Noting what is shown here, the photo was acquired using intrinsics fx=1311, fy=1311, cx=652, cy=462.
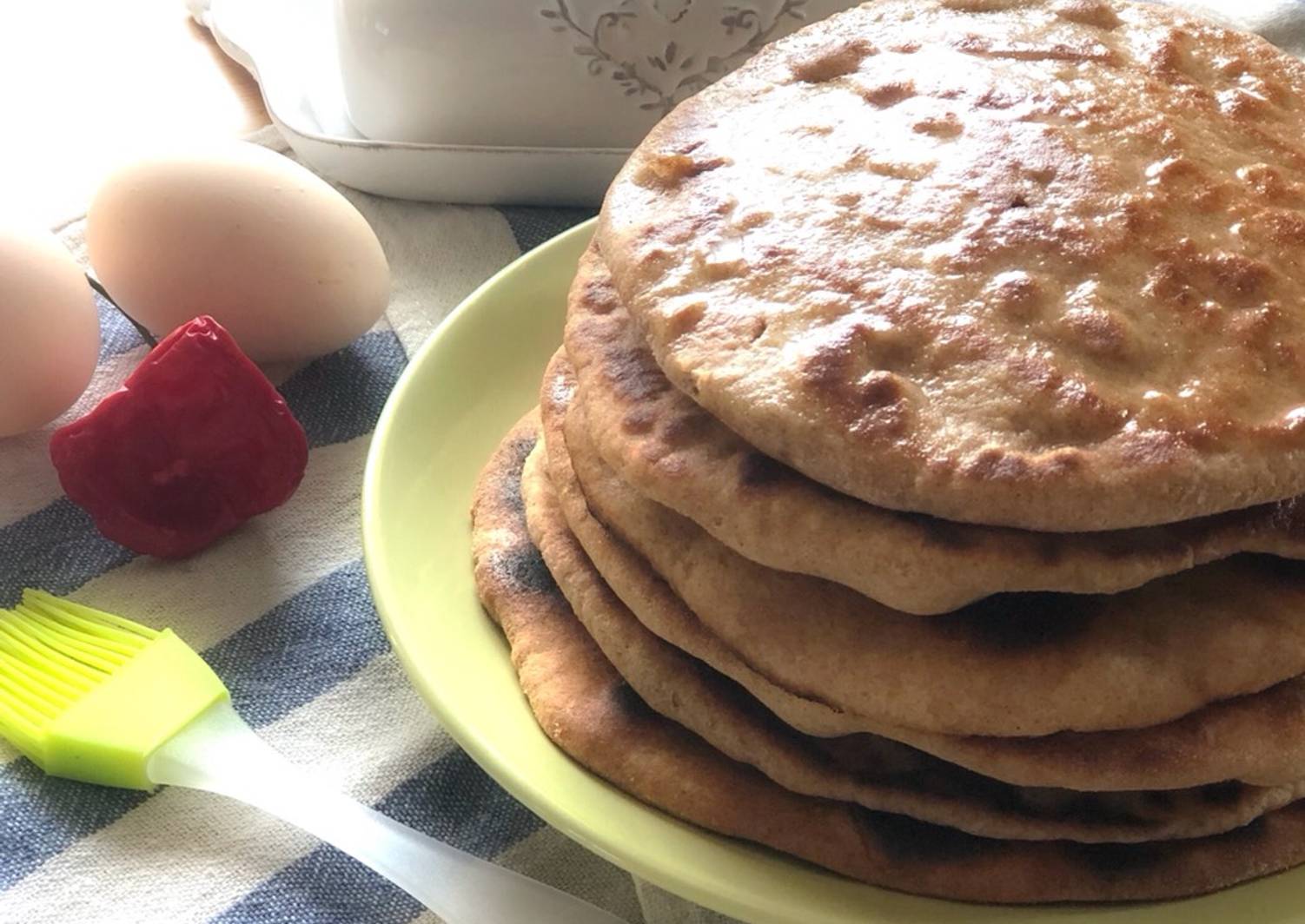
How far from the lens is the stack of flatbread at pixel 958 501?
71cm

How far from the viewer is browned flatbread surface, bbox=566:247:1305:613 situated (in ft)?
2.33

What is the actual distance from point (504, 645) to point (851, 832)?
296 millimetres

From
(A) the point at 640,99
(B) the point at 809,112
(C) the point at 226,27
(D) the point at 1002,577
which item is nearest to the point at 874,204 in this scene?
(B) the point at 809,112

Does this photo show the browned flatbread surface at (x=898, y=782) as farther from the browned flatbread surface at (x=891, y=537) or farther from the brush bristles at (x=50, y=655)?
the brush bristles at (x=50, y=655)

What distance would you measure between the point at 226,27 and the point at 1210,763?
1475 millimetres

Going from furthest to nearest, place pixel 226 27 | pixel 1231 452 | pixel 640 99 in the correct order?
1. pixel 226 27
2. pixel 640 99
3. pixel 1231 452

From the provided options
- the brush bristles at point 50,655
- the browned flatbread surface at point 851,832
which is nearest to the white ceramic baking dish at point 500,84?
the brush bristles at point 50,655

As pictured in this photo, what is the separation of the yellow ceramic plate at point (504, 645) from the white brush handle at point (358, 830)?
95mm

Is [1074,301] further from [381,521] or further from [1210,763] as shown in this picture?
[381,521]

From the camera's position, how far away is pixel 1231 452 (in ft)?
2.28

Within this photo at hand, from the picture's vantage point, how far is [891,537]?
72 cm

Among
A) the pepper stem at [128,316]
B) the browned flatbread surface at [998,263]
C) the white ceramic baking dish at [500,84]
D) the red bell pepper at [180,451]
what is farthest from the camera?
the white ceramic baking dish at [500,84]

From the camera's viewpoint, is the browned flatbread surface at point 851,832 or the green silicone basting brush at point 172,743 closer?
the browned flatbread surface at point 851,832

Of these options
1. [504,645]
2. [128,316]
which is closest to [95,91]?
[128,316]
